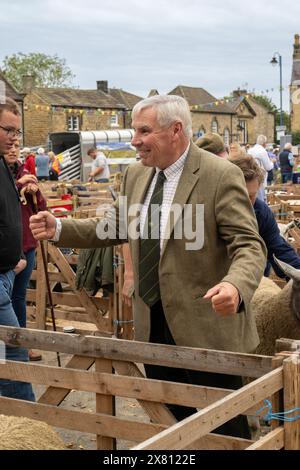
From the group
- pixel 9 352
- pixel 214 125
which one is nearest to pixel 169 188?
pixel 9 352

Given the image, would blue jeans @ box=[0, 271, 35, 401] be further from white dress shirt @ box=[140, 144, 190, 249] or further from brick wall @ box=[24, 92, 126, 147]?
brick wall @ box=[24, 92, 126, 147]

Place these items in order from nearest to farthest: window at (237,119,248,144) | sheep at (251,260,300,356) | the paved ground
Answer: the paved ground, sheep at (251,260,300,356), window at (237,119,248,144)

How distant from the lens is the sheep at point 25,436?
9.18ft

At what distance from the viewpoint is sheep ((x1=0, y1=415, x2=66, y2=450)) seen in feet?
9.18

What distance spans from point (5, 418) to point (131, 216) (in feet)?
3.79

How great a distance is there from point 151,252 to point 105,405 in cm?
79

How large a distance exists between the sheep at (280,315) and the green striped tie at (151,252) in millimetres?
1805

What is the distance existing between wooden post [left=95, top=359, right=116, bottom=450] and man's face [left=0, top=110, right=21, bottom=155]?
1.42 metres

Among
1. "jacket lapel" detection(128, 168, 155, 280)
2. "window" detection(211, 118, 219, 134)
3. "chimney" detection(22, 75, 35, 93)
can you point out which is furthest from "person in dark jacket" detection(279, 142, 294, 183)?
"window" detection(211, 118, 219, 134)

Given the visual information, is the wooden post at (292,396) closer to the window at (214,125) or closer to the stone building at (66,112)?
the stone building at (66,112)

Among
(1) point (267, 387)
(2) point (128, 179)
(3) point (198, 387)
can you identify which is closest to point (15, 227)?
(2) point (128, 179)

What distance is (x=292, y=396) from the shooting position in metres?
2.63

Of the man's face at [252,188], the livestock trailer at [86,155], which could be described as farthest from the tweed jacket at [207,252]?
the livestock trailer at [86,155]

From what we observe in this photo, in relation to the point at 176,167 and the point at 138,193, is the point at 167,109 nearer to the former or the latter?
the point at 176,167
